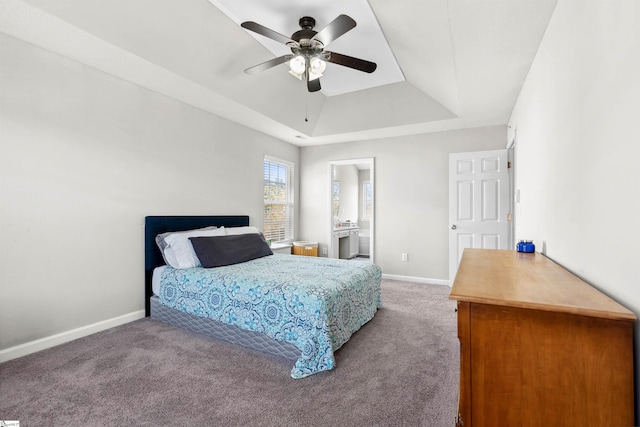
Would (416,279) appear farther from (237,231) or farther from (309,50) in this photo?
(309,50)

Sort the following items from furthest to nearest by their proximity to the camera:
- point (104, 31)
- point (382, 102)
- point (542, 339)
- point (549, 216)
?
1. point (382, 102)
2. point (104, 31)
3. point (549, 216)
4. point (542, 339)

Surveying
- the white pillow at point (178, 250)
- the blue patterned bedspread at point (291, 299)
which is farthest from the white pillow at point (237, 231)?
the blue patterned bedspread at point (291, 299)

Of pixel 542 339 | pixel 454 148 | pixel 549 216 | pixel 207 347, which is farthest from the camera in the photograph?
pixel 454 148

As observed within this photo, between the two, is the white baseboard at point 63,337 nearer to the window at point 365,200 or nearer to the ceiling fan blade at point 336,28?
the ceiling fan blade at point 336,28

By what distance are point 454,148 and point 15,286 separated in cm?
524

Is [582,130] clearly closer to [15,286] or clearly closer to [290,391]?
[290,391]

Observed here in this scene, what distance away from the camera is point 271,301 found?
91.8 inches

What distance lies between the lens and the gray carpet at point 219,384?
1.67 meters

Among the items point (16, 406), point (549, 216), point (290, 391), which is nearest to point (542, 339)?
point (549, 216)

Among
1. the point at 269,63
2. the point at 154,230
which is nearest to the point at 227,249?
the point at 154,230

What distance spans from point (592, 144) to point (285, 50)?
9.80ft

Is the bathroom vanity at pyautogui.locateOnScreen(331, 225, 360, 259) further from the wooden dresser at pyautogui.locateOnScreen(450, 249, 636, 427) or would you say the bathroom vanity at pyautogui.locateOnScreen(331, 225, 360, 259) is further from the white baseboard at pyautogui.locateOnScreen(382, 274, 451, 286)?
the wooden dresser at pyautogui.locateOnScreen(450, 249, 636, 427)

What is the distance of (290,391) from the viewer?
6.25ft

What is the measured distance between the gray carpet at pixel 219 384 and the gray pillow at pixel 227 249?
0.74m
